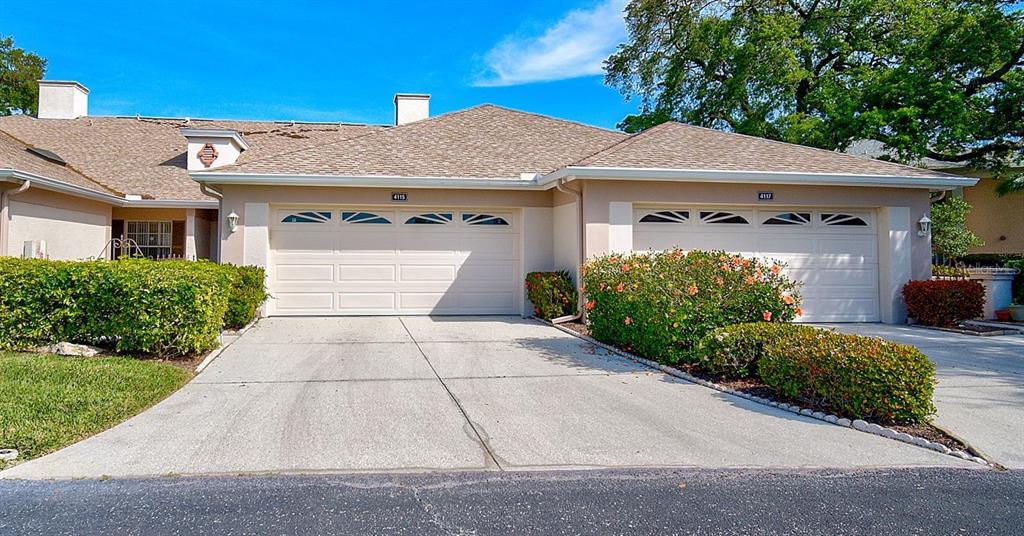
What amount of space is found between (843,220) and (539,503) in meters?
10.5

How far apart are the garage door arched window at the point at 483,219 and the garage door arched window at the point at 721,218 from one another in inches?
153

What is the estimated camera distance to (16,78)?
2750 cm

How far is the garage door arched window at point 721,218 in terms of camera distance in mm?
11172

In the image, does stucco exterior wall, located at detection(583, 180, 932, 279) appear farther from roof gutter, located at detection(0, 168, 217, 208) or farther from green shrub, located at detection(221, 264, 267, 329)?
roof gutter, located at detection(0, 168, 217, 208)

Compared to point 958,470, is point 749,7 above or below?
above

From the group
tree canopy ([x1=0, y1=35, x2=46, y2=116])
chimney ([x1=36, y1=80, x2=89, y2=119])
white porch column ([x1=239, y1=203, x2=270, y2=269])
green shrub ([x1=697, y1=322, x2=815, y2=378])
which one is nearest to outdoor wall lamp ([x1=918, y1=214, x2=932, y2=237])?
green shrub ([x1=697, y1=322, x2=815, y2=378])

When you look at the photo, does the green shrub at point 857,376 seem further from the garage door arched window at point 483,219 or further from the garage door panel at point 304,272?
the garage door panel at point 304,272

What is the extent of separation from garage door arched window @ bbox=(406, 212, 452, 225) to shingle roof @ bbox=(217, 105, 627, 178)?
31.9 inches

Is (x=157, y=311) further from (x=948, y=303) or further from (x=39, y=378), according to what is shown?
(x=948, y=303)

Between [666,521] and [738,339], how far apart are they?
3.57m

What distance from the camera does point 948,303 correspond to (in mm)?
10672

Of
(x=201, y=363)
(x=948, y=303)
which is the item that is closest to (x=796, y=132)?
(x=948, y=303)

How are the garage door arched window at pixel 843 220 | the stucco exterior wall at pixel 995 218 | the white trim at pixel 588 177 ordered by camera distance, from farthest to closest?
the stucco exterior wall at pixel 995 218 → the garage door arched window at pixel 843 220 → the white trim at pixel 588 177

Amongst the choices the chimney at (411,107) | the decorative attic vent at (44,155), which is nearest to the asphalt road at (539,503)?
the decorative attic vent at (44,155)
